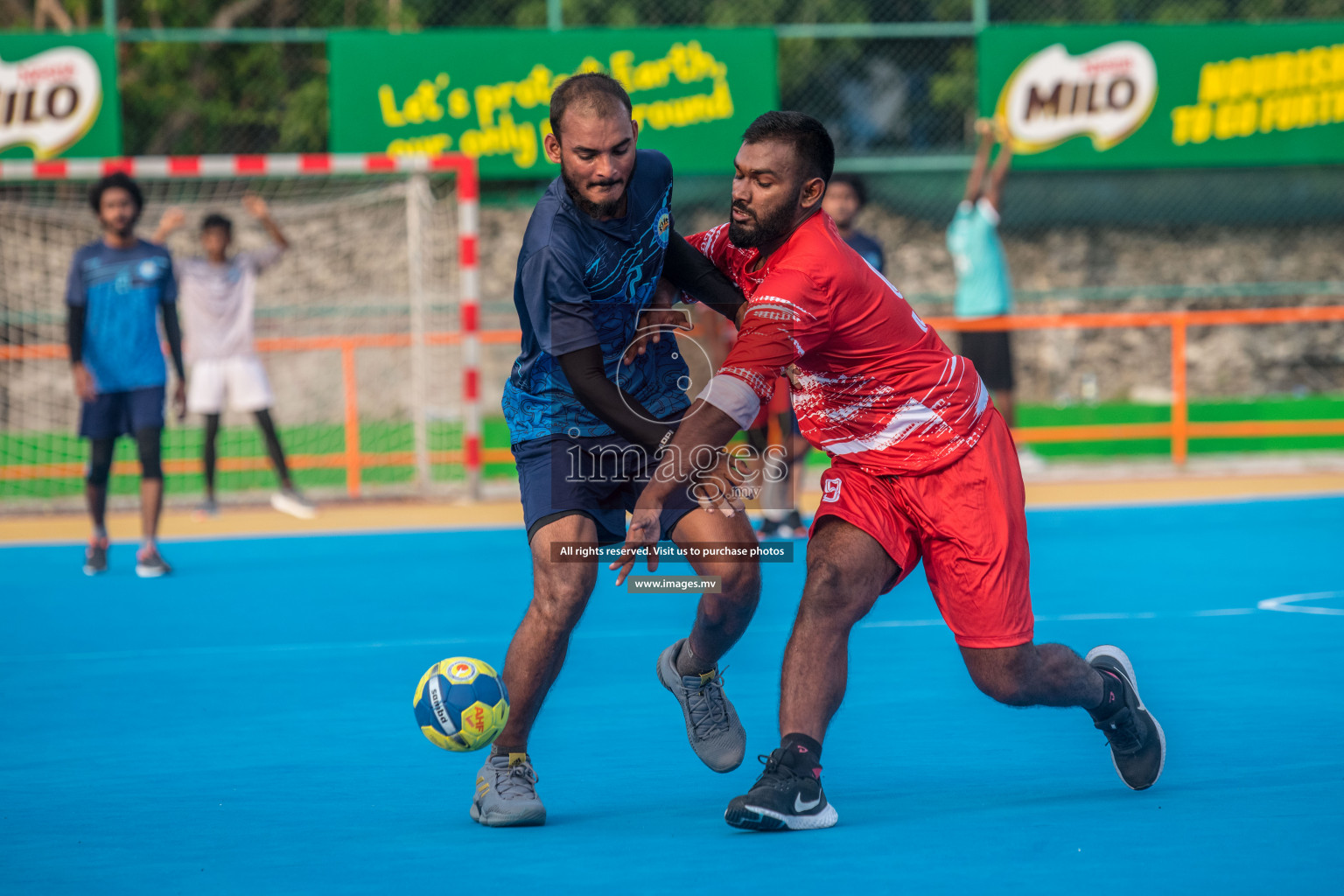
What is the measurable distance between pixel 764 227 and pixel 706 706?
1.39m

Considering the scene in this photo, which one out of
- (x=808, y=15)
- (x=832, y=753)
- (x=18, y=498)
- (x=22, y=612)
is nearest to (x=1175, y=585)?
(x=832, y=753)

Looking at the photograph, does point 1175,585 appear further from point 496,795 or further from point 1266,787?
point 496,795

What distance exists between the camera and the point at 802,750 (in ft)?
13.4

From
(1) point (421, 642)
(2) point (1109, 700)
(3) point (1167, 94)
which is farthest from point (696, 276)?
(3) point (1167, 94)

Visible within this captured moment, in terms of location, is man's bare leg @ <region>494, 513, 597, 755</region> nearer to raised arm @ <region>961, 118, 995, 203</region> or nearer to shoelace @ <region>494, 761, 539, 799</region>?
shoelace @ <region>494, 761, 539, 799</region>

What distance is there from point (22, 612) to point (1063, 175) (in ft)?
45.2

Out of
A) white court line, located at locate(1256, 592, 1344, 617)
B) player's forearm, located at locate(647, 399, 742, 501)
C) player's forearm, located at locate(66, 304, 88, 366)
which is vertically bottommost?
white court line, located at locate(1256, 592, 1344, 617)

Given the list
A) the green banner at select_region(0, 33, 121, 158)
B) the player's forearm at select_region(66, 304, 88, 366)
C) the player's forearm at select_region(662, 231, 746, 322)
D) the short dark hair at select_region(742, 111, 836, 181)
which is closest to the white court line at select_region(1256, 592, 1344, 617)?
the player's forearm at select_region(662, 231, 746, 322)

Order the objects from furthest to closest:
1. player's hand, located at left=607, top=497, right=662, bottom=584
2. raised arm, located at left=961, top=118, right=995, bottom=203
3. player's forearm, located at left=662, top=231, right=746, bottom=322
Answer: raised arm, located at left=961, top=118, right=995, bottom=203, player's forearm, located at left=662, top=231, right=746, bottom=322, player's hand, located at left=607, top=497, right=662, bottom=584

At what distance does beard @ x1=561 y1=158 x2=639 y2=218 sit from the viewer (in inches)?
169

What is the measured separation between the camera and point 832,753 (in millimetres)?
4973

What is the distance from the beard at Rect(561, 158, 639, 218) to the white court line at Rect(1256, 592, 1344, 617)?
15.0 feet

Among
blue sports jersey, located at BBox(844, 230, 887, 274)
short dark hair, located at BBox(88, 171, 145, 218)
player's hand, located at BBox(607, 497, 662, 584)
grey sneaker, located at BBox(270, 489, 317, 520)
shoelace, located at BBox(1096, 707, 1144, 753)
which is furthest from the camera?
grey sneaker, located at BBox(270, 489, 317, 520)

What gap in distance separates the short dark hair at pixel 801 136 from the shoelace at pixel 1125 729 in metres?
1.68
